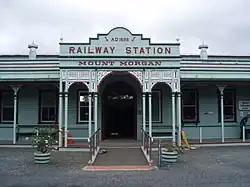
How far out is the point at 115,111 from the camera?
18.7 metres

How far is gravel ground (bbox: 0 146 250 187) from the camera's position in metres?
8.47

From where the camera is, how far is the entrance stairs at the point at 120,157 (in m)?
10.8

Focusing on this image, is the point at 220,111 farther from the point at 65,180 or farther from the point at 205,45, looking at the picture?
the point at 65,180

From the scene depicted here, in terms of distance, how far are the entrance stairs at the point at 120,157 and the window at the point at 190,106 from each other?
3.66m

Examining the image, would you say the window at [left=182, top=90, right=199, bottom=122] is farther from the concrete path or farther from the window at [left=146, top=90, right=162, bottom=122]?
the concrete path

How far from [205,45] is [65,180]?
15.3m

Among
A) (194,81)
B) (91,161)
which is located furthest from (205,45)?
(91,161)

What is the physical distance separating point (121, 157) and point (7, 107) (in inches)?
342

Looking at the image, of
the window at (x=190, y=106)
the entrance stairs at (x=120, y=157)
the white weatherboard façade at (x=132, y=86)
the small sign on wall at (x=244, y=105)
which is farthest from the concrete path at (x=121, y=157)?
the small sign on wall at (x=244, y=105)

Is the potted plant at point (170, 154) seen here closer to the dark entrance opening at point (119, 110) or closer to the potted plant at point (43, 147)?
the potted plant at point (43, 147)

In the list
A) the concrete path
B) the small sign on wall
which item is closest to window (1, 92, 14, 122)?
the concrete path

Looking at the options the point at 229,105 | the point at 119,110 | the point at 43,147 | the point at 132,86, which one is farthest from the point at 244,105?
the point at 43,147

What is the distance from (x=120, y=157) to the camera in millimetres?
12711

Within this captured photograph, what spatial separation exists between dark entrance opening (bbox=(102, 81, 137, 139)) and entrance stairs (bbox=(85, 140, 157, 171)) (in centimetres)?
219
